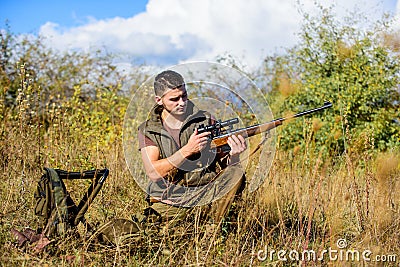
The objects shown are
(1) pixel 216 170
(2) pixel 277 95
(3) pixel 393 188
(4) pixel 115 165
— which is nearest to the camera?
(1) pixel 216 170

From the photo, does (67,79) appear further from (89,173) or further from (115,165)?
(89,173)

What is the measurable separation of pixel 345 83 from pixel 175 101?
4137 mm

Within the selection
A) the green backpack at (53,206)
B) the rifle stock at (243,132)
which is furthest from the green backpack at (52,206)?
the rifle stock at (243,132)

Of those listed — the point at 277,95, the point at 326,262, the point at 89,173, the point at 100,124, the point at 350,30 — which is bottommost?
the point at 326,262

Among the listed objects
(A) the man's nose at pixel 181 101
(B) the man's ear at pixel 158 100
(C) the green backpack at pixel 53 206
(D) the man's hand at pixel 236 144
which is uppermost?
(B) the man's ear at pixel 158 100

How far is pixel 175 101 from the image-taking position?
337 cm

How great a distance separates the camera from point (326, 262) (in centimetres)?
306

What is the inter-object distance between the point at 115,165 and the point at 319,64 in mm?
4026

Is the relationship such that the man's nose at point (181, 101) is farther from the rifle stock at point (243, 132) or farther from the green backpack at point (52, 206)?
the green backpack at point (52, 206)

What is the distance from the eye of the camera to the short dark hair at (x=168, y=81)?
131 inches

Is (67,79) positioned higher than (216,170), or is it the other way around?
(67,79)

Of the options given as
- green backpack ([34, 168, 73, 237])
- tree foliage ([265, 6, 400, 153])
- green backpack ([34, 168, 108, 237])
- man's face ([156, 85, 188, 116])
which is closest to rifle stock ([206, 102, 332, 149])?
man's face ([156, 85, 188, 116])

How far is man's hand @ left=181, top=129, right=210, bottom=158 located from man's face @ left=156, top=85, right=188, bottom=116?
23cm

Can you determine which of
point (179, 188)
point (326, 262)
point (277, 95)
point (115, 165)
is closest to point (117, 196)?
point (115, 165)
